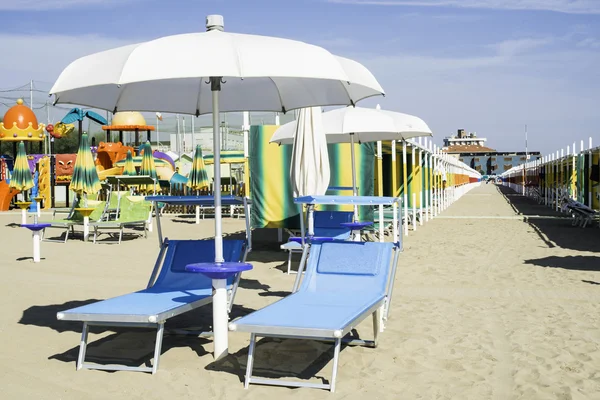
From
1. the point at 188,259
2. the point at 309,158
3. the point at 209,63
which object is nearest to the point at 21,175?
the point at 309,158

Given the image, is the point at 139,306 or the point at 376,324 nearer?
the point at 139,306

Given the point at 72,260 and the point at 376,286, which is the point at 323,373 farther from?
the point at 72,260

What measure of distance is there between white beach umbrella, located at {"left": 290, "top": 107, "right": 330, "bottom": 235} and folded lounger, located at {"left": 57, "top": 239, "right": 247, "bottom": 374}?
9.28 feet

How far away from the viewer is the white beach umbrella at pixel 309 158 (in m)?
8.02

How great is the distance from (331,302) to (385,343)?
58 centimetres

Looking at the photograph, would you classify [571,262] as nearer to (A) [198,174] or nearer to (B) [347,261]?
(B) [347,261]

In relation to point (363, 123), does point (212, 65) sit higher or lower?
lower

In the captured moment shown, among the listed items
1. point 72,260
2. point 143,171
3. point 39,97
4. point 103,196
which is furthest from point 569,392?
point 39,97

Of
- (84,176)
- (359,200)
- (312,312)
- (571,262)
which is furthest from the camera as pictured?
(84,176)

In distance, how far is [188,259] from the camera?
17.3ft

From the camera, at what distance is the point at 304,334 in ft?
12.0

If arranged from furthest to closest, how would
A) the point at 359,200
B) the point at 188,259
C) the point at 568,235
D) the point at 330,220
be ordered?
1. the point at 568,235
2. the point at 330,220
3. the point at 359,200
4. the point at 188,259

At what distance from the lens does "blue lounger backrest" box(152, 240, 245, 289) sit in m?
5.11

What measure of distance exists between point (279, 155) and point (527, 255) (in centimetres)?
413
